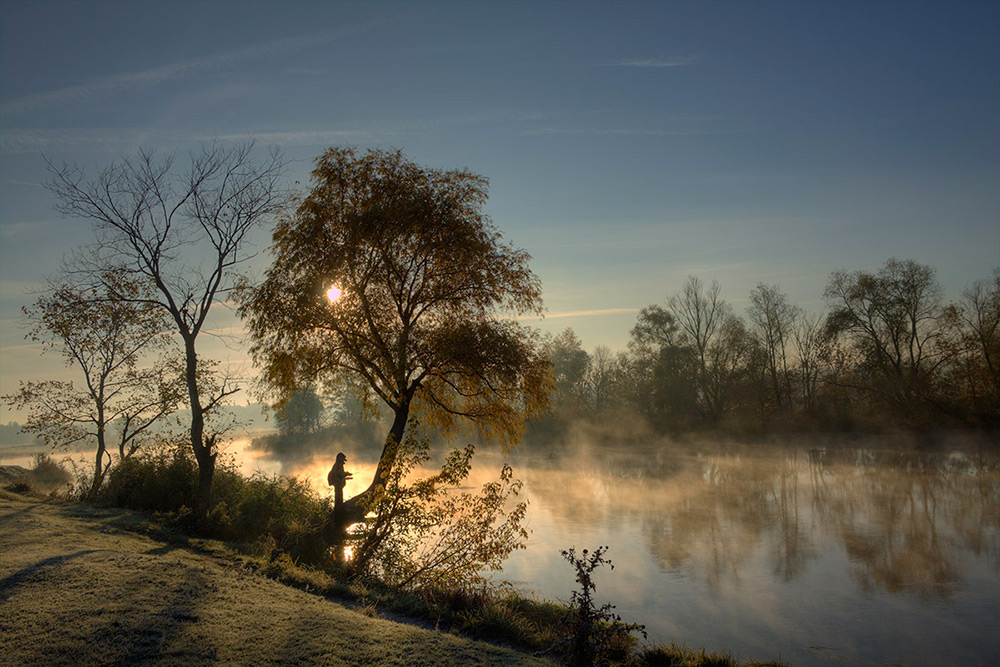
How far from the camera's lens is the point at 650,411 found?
48.6m

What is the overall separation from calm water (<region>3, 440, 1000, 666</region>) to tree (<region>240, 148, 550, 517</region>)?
473 centimetres

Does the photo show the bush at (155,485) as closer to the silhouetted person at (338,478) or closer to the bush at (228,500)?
the bush at (228,500)

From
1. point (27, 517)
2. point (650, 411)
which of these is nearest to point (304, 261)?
point (27, 517)

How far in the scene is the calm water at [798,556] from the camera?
871cm

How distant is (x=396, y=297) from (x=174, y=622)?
875cm

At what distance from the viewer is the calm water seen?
871 centimetres

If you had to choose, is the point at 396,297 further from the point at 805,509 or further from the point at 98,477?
the point at 805,509

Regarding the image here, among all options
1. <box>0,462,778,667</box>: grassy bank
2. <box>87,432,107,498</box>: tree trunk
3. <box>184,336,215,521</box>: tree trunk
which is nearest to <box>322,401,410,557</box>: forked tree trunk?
<box>0,462,778,667</box>: grassy bank

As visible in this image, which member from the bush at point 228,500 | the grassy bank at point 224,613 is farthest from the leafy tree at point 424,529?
the bush at point 228,500

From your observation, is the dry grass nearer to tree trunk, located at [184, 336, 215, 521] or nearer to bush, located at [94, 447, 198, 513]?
tree trunk, located at [184, 336, 215, 521]

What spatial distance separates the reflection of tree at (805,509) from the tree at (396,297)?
6449 mm

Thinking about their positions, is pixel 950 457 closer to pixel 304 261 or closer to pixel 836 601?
pixel 836 601

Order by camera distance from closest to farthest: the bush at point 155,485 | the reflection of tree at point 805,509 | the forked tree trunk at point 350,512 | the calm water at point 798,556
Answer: the calm water at point 798,556, the forked tree trunk at point 350,512, the reflection of tree at point 805,509, the bush at point 155,485

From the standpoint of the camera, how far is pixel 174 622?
555 cm
